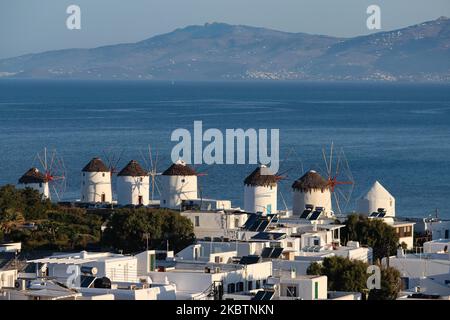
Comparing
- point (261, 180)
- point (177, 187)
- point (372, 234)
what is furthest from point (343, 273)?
point (177, 187)

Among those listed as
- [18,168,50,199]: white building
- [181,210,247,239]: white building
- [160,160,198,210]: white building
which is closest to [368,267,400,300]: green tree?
[181,210,247,239]: white building

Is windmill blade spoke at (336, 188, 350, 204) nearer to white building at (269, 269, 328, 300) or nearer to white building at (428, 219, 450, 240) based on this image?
white building at (428, 219, 450, 240)

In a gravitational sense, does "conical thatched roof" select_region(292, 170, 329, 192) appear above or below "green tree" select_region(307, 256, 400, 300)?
above

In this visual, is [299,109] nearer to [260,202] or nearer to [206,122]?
[206,122]

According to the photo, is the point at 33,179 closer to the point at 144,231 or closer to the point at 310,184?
the point at 310,184

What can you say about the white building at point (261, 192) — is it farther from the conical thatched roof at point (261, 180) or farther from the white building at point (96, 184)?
the white building at point (96, 184)
